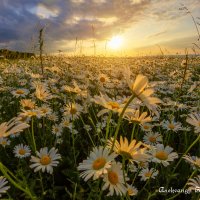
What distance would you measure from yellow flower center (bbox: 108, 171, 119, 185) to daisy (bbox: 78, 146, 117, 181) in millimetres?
33

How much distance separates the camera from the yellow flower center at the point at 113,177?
1.67 meters

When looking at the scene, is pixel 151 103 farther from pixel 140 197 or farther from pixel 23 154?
pixel 23 154

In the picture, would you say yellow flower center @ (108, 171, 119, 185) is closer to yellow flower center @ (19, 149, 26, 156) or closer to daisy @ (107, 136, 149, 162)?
daisy @ (107, 136, 149, 162)

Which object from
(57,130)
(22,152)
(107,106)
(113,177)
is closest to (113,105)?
(107,106)

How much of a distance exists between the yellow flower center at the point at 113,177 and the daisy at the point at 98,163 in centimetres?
3

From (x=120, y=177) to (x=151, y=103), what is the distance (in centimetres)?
39

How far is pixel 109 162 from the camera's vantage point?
5.33 ft

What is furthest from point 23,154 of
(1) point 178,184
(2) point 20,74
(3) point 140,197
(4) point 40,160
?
(2) point 20,74

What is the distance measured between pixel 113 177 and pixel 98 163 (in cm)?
10

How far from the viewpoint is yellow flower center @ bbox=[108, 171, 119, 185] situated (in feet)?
5.49

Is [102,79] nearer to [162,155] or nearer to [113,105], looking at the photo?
[162,155]

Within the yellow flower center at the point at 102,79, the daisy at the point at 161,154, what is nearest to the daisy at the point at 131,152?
the daisy at the point at 161,154

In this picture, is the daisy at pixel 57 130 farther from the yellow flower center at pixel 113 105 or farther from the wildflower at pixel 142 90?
the wildflower at pixel 142 90

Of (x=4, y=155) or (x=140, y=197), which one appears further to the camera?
(x=4, y=155)
